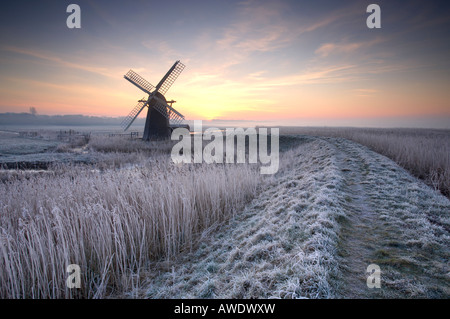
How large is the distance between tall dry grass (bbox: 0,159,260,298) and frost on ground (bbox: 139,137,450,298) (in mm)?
575

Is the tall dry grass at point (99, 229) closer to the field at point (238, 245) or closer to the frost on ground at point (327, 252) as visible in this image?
the field at point (238, 245)

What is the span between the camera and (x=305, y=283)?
2.46 meters

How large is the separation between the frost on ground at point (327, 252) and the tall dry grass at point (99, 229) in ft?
1.89

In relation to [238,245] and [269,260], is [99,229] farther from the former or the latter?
[269,260]

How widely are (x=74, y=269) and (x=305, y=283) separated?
3.73m

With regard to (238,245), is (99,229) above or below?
above

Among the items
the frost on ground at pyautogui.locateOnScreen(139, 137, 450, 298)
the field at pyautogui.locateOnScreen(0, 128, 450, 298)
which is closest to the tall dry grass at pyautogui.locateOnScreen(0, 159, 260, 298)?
the field at pyautogui.locateOnScreen(0, 128, 450, 298)

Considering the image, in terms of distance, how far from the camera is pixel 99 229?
3943 millimetres

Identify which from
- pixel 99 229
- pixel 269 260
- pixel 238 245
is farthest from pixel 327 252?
pixel 99 229

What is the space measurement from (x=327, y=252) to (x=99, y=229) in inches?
163

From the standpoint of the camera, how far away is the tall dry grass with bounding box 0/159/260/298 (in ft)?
10.6

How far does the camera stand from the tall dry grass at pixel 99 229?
3.23 m

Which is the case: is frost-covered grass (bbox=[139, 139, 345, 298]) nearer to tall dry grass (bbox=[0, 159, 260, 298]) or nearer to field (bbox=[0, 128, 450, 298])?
field (bbox=[0, 128, 450, 298])
